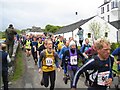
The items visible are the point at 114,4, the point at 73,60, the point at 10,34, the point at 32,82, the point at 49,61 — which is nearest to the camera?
the point at 49,61

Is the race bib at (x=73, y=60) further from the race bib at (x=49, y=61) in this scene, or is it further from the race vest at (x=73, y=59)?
the race bib at (x=49, y=61)

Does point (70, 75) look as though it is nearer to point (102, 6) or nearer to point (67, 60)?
point (67, 60)

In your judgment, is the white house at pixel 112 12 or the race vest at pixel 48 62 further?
the white house at pixel 112 12

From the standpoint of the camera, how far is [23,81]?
12.8 m

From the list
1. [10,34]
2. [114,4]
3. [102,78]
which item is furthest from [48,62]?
[114,4]

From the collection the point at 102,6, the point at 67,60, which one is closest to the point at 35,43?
the point at 67,60

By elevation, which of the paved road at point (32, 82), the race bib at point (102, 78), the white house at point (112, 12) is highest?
the white house at point (112, 12)

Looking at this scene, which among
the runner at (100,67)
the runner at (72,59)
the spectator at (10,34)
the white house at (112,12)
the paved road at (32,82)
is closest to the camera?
the runner at (100,67)

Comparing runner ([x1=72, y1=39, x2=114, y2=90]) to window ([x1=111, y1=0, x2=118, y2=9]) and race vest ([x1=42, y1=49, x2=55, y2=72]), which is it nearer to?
race vest ([x1=42, y1=49, x2=55, y2=72])

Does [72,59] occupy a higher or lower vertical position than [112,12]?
lower

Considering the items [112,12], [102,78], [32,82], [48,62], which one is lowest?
[32,82]

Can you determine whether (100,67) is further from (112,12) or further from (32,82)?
(112,12)

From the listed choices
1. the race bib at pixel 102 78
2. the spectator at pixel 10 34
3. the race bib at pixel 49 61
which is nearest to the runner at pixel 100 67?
the race bib at pixel 102 78

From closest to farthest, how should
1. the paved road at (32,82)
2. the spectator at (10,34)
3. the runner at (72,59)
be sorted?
the runner at (72,59)
the paved road at (32,82)
the spectator at (10,34)
